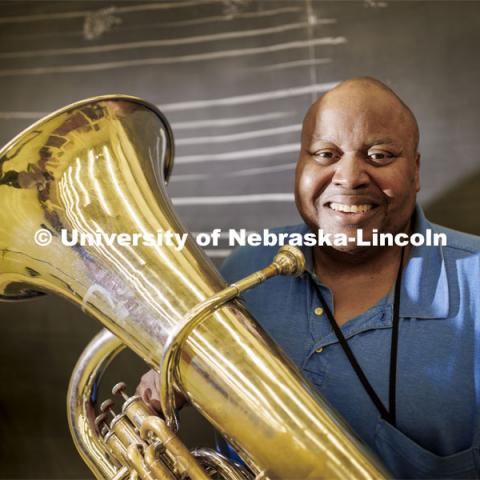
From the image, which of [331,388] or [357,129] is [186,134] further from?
[331,388]

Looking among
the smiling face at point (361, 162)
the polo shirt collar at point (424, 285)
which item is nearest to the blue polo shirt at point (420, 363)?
the polo shirt collar at point (424, 285)

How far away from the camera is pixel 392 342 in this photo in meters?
1.00

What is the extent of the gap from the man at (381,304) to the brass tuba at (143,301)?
24cm

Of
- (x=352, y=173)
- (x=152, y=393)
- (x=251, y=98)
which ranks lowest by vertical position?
(x=152, y=393)

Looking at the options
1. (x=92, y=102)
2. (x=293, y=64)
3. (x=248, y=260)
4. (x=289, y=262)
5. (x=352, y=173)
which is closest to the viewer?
(x=289, y=262)

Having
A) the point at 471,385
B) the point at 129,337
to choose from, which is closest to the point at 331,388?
the point at 471,385

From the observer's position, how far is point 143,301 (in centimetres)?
83

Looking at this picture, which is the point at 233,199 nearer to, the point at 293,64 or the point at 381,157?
the point at 293,64

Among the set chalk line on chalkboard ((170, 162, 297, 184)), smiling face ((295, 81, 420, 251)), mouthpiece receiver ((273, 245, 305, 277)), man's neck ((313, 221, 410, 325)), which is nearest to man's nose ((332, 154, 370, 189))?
smiling face ((295, 81, 420, 251))

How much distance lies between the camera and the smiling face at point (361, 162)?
1045mm

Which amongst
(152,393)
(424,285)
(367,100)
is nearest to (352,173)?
(367,100)

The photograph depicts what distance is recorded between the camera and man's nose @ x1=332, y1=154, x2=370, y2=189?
1035 millimetres

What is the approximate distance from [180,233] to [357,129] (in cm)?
42

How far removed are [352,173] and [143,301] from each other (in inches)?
18.7
